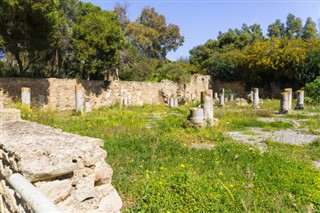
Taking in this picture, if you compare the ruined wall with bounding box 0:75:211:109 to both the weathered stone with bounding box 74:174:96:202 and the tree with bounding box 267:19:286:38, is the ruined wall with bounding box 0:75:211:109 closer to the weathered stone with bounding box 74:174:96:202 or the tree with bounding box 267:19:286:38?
the weathered stone with bounding box 74:174:96:202

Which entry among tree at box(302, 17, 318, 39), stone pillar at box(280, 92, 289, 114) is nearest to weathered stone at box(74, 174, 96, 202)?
stone pillar at box(280, 92, 289, 114)

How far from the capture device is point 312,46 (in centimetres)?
2697

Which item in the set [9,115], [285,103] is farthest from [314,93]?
[9,115]

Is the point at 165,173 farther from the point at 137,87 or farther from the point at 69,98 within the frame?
the point at 137,87

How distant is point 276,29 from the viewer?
48688 mm

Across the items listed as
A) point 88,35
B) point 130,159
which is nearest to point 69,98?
point 88,35

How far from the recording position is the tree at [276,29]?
48.7m

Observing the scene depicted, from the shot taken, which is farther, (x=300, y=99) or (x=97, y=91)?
(x=97, y=91)

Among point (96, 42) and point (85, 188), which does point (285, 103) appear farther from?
point (85, 188)

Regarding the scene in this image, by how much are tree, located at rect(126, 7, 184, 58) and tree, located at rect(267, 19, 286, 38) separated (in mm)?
17419

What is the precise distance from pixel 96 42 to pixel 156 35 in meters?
22.9

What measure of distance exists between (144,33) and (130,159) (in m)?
35.7

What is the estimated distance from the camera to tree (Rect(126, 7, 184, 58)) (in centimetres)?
3980

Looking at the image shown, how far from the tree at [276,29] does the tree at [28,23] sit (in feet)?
142
